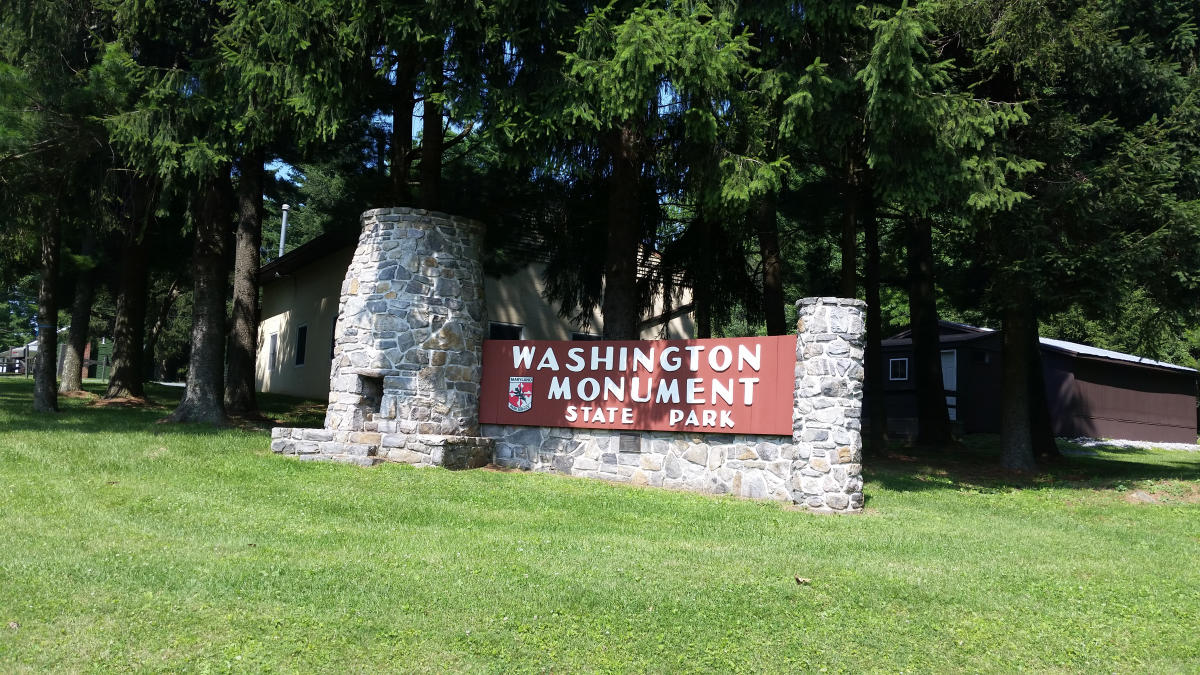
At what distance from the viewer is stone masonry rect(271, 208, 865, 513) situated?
37.7ft

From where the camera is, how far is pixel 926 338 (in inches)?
734

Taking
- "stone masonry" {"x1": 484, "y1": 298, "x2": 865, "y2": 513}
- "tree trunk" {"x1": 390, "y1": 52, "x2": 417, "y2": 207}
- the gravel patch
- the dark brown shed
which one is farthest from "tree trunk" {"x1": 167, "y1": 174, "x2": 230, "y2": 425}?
the gravel patch

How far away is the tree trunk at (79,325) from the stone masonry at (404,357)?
26.6ft

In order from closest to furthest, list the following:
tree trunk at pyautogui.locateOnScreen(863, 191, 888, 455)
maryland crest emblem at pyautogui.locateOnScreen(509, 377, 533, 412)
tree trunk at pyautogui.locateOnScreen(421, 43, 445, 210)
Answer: maryland crest emblem at pyautogui.locateOnScreen(509, 377, 533, 412) → tree trunk at pyautogui.locateOnScreen(421, 43, 445, 210) → tree trunk at pyautogui.locateOnScreen(863, 191, 888, 455)

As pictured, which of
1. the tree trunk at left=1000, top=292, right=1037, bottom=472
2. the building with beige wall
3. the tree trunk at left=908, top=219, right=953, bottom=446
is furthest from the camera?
the building with beige wall

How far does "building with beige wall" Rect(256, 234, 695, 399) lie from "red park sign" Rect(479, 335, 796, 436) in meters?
5.00

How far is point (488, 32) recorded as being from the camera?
36.7 ft

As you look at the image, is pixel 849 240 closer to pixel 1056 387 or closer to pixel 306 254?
pixel 306 254

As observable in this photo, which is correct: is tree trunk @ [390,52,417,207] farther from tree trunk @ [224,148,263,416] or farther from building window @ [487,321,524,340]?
building window @ [487,321,524,340]

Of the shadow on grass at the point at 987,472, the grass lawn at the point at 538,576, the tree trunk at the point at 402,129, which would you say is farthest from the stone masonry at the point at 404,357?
the shadow on grass at the point at 987,472

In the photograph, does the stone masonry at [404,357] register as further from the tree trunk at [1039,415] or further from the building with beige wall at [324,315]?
the tree trunk at [1039,415]

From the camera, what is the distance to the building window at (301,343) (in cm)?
2477

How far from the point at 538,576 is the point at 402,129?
1033 cm

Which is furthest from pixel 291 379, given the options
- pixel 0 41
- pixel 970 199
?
pixel 970 199
